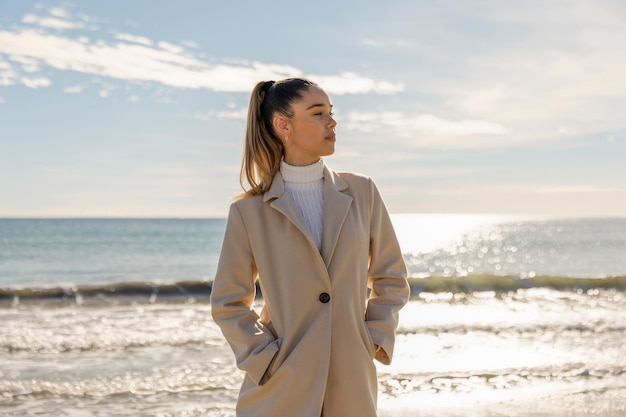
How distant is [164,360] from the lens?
7430 mm

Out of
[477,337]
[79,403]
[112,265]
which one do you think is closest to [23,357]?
[79,403]

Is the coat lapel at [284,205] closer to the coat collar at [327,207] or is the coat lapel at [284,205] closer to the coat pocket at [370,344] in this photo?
the coat collar at [327,207]

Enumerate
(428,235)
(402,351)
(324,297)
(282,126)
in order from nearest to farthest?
(324,297), (282,126), (402,351), (428,235)

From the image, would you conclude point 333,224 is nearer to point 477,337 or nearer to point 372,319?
point 372,319

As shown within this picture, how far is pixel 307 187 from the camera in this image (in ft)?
8.55

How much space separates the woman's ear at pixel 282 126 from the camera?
2.54 meters

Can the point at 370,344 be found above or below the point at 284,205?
below

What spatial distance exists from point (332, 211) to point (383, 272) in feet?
1.00

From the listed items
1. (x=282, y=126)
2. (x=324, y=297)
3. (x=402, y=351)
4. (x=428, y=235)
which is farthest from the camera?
(x=428, y=235)

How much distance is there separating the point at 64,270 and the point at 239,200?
28.6 metres

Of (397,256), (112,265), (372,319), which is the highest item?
(397,256)

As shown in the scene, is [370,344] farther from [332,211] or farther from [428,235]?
[428,235]

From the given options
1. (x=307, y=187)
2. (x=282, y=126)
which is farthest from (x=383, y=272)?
(x=282, y=126)

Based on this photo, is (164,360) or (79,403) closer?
(79,403)
